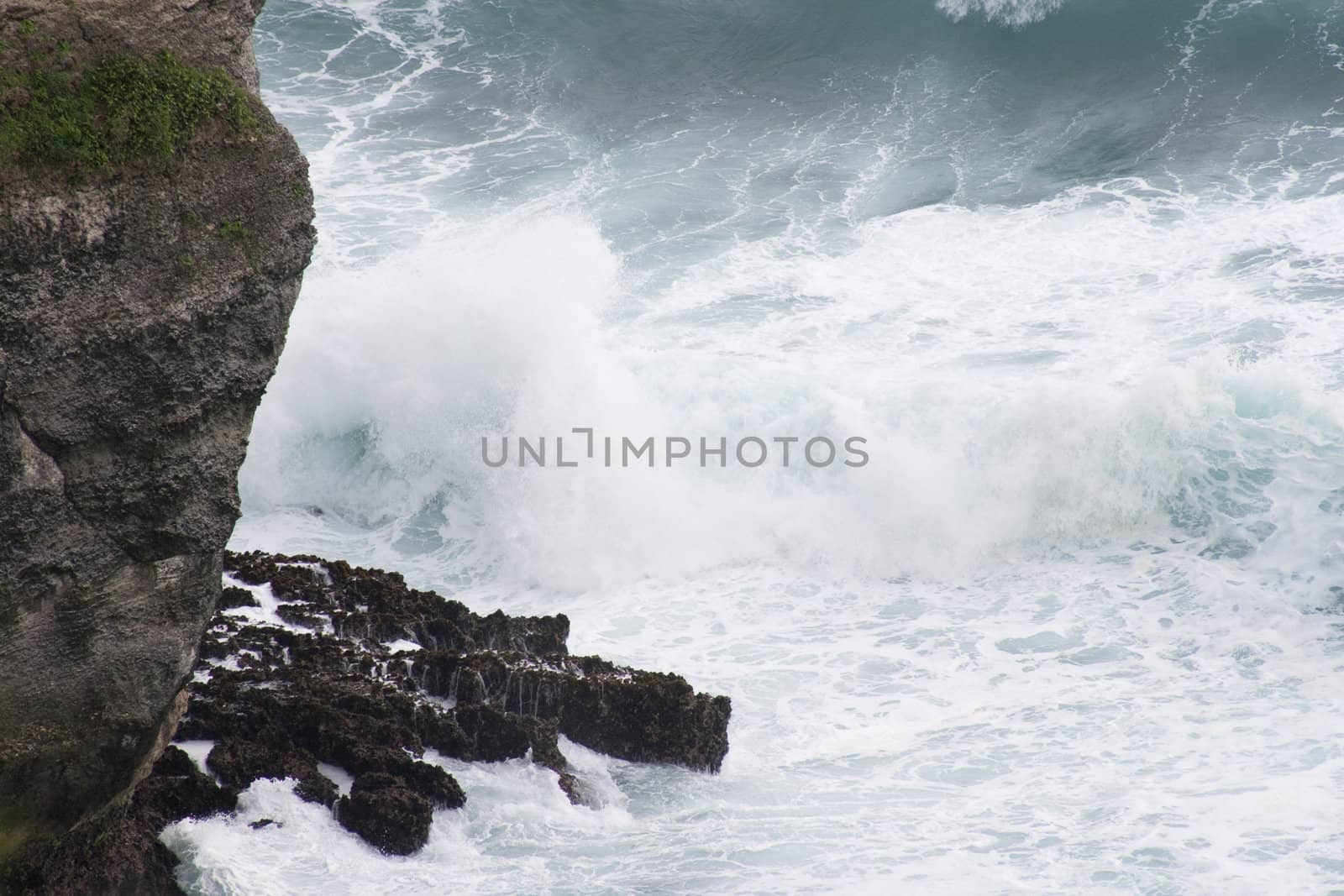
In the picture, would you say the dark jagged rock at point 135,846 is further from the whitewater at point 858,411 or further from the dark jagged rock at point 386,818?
the dark jagged rock at point 386,818

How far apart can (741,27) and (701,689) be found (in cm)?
1919

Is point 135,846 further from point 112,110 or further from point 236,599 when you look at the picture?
point 112,110

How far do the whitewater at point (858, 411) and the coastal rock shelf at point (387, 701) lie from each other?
221 millimetres

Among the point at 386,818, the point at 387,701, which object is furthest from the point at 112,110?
the point at 387,701

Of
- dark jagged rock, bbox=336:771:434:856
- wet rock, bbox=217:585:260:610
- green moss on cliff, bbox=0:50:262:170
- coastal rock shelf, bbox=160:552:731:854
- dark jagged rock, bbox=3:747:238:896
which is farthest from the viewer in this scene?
wet rock, bbox=217:585:260:610

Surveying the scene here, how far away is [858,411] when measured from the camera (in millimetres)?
17031

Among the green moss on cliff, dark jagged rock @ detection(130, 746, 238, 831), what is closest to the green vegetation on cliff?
the green moss on cliff

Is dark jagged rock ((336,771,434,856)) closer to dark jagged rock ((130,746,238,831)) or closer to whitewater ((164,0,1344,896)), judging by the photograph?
whitewater ((164,0,1344,896))

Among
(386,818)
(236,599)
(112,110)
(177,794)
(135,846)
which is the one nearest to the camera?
(112,110)

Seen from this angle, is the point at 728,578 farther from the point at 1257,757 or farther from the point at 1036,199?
the point at 1036,199

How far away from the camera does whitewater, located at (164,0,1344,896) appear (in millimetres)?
9703

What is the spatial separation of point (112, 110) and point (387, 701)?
16.7 feet

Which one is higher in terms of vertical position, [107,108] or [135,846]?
[107,108]

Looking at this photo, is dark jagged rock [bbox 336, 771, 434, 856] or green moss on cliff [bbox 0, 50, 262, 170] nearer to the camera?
green moss on cliff [bbox 0, 50, 262, 170]
